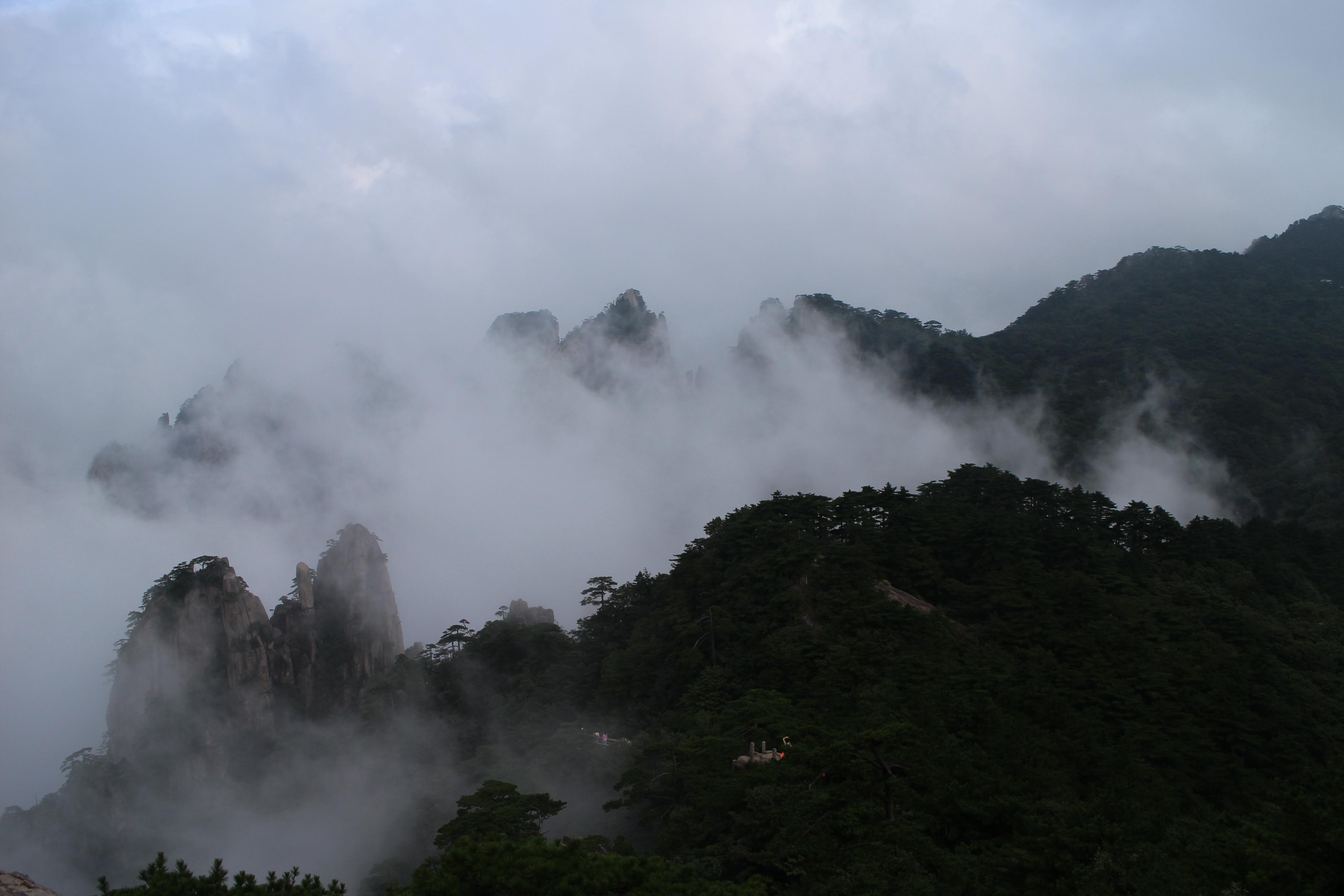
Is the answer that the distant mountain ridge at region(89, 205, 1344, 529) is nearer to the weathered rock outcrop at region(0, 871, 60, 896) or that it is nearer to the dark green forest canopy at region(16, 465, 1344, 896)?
the dark green forest canopy at region(16, 465, 1344, 896)

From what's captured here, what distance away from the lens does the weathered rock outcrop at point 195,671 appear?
2041 inches

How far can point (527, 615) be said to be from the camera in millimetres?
59094

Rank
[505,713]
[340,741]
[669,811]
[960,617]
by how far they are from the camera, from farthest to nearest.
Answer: [340,741]
[505,713]
[960,617]
[669,811]

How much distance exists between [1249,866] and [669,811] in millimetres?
14456

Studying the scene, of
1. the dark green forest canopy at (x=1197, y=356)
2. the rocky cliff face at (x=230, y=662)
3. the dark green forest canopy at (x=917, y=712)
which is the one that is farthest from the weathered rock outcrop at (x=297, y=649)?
the dark green forest canopy at (x=1197, y=356)

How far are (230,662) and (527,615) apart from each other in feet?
62.4

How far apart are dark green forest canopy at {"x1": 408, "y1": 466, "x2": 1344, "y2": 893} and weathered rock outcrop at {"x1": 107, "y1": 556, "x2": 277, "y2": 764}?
13.1 metres

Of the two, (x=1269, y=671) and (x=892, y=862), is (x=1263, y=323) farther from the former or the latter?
(x=892, y=862)

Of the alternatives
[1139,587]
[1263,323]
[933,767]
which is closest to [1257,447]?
[1263,323]

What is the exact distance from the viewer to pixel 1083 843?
608 inches

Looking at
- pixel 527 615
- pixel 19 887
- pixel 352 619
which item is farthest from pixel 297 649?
pixel 19 887

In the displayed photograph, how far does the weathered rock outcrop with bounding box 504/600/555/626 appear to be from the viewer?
56.5 meters

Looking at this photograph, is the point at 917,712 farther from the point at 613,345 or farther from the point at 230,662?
the point at 613,345

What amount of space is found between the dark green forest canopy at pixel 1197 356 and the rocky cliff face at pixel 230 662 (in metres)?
62.2
